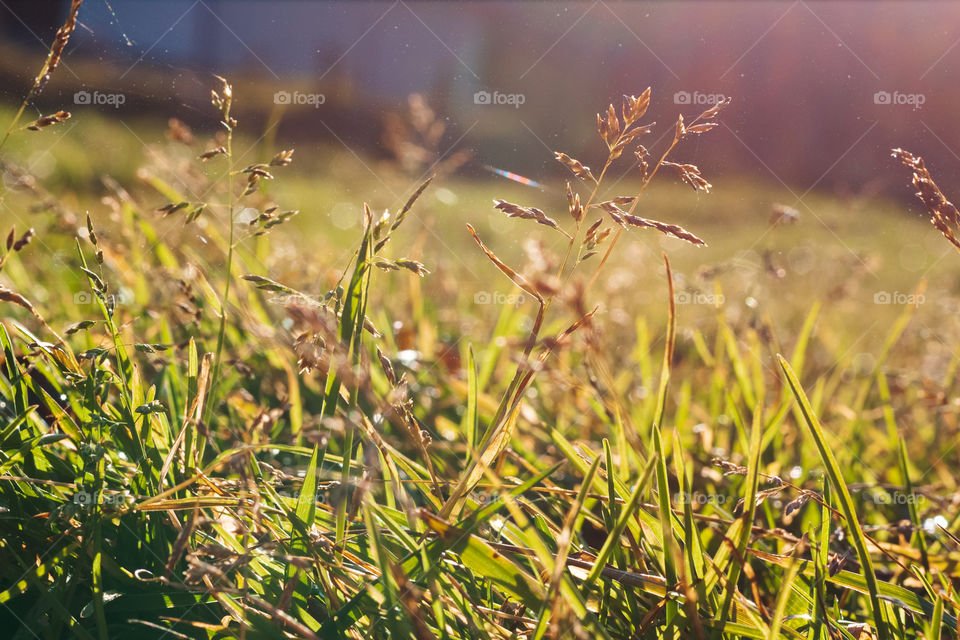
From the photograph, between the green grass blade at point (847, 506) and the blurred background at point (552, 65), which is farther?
the blurred background at point (552, 65)

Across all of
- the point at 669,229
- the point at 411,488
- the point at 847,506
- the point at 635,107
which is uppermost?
the point at 635,107

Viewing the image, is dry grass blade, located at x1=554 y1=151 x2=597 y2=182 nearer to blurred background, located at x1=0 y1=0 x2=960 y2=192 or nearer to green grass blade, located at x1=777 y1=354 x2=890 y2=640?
green grass blade, located at x1=777 y1=354 x2=890 y2=640

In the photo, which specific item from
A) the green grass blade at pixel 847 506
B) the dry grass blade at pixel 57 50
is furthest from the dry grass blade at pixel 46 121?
the green grass blade at pixel 847 506

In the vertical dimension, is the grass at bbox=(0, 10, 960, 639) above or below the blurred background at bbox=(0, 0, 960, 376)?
below

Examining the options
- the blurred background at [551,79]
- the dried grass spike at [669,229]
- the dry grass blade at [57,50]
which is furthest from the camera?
the blurred background at [551,79]

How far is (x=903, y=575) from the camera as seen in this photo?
1018 millimetres

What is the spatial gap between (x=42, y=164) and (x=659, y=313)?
3514mm

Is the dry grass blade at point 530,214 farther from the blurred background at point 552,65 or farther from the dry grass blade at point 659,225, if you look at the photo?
the blurred background at point 552,65

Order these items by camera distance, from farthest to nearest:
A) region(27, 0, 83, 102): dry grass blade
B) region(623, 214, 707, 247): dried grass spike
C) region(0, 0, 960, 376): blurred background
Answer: region(0, 0, 960, 376): blurred background
region(27, 0, 83, 102): dry grass blade
region(623, 214, 707, 247): dried grass spike

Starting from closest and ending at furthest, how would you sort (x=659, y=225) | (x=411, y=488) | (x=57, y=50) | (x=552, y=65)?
(x=659, y=225), (x=57, y=50), (x=411, y=488), (x=552, y=65)

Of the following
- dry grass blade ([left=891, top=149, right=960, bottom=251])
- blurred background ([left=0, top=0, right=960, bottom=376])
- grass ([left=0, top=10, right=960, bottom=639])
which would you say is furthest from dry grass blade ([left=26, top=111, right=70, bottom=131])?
dry grass blade ([left=891, top=149, right=960, bottom=251])

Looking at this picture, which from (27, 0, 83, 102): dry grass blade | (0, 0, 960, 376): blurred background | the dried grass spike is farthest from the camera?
(0, 0, 960, 376): blurred background

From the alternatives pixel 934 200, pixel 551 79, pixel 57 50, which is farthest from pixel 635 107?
pixel 551 79

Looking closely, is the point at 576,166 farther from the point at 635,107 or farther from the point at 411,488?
the point at 411,488
